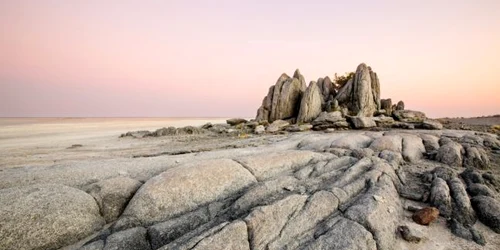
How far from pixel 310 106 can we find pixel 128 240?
42.0m

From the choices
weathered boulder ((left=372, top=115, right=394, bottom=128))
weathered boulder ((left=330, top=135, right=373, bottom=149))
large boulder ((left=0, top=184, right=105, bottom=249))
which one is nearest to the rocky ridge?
large boulder ((left=0, top=184, right=105, bottom=249))

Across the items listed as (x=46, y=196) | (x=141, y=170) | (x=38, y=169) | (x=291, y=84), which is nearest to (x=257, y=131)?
(x=291, y=84)

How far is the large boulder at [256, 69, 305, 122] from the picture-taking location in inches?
1997

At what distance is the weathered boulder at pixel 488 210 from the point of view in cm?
906

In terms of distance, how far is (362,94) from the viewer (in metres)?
47.7

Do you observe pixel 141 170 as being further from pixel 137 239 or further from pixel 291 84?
pixel 291 84

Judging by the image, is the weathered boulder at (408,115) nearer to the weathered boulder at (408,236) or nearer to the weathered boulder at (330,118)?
the weathered boulder at (330,118)

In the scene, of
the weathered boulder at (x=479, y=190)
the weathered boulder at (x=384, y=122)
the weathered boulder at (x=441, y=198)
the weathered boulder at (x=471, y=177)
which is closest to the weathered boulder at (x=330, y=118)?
the weathered boulder at (x=384, y=122)

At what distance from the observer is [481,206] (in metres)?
9.82

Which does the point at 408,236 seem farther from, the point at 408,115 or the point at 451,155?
the point at 408,115

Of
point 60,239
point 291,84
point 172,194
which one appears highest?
point 291,84

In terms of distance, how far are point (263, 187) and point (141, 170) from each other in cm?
798

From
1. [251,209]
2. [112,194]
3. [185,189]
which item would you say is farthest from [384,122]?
[112,194]

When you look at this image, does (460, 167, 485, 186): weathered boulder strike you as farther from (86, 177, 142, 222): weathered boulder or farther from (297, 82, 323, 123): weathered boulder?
(297, 82, 323, 123): weathered boulder
